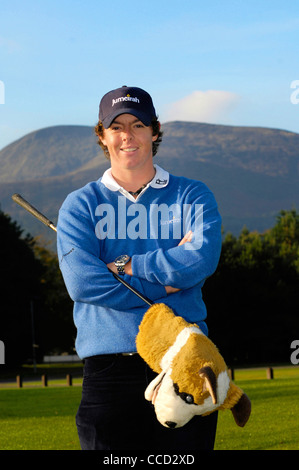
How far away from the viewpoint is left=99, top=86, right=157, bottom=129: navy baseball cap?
408cm

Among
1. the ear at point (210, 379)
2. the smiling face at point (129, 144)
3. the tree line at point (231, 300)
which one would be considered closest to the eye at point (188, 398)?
the ear at point (210, 379)

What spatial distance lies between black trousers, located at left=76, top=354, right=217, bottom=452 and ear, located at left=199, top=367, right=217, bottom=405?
1.49 feet

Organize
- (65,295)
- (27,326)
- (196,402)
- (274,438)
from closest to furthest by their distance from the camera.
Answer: (196,402)
(274,438)
(27,326)
(65,295)

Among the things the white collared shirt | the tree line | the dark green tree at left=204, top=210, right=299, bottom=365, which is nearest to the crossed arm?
the white collared shirt

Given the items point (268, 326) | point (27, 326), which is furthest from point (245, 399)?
point (268, 326)

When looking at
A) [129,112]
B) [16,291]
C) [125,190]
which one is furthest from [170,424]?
[16,291]

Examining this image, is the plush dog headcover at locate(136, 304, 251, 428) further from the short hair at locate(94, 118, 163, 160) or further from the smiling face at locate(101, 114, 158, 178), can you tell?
the short hair at locate(94, 118, 163, 160)

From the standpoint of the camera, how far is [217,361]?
11.8 ft

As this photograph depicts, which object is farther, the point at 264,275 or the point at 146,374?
the point at 264,275

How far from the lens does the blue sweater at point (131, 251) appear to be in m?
3.93

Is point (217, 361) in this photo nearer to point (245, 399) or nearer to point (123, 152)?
point (245, 399)

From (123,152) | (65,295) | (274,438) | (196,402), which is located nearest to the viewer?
(196,402)
